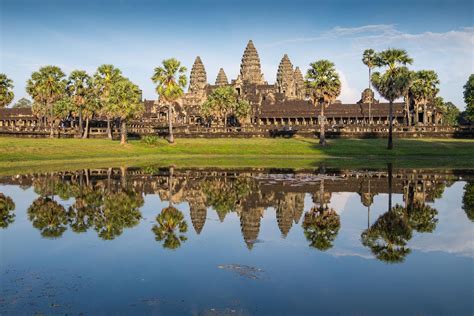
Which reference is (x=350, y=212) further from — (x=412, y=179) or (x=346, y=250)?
(x=412, y=179)

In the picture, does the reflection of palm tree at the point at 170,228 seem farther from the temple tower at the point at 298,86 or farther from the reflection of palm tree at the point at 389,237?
the temple tower at the point at 298,86

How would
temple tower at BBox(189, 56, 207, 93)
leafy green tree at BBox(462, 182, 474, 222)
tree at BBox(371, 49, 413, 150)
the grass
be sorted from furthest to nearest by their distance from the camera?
temple tower at BBox(189, 56, 207, 93) < tree at BBox(371, 49, 413, 150) < the grass < leafy green tree at BBox(462, 182, 474, 222)

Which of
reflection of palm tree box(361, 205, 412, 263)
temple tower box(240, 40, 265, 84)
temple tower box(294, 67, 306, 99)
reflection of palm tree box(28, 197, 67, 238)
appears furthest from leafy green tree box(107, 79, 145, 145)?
temple tower box(294, 67, 306, 99)

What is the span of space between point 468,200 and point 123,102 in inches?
2177

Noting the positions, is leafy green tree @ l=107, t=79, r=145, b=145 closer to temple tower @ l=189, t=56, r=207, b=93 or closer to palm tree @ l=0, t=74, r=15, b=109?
palm tree @ l=0, t=74, r=15, b=109

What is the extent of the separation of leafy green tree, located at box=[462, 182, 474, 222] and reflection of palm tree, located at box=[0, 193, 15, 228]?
1951cm

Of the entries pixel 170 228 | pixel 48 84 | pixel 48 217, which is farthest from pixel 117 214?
pixel 48 84

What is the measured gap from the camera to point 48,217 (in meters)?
23.2

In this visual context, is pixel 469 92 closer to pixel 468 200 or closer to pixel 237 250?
pixel 468 200

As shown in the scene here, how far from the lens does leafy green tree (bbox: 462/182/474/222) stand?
24078 mm

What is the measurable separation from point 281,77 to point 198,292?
166365 mm

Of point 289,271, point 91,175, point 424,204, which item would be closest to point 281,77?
point 91,175

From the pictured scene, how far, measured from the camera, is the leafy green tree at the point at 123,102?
74.1 metres

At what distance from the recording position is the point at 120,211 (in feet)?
80.5
